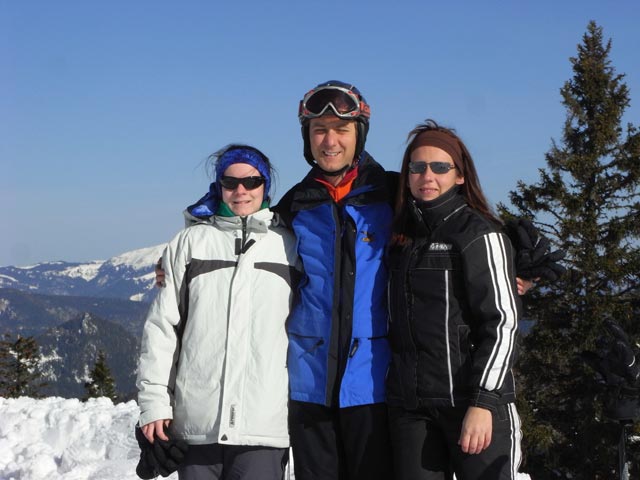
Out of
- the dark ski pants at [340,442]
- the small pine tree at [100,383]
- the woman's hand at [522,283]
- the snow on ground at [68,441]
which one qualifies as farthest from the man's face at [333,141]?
the small pine tree at [100,383]

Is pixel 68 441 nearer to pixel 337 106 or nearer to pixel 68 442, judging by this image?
pixel 68 442

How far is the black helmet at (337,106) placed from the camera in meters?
4.01

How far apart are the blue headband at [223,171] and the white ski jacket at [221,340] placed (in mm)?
158

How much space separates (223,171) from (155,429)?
1519 millimetres

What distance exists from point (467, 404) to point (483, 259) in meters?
0.72

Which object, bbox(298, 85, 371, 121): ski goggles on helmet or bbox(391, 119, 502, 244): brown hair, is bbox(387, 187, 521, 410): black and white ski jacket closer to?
bbox(391, 119, 502, 244): brown hair

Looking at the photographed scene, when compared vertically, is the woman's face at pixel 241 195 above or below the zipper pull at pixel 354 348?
above

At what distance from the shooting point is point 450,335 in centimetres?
341

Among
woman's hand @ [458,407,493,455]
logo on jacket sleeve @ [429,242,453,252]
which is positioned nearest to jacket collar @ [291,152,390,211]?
logo on jacket sleeve @ [429,242,453,252]

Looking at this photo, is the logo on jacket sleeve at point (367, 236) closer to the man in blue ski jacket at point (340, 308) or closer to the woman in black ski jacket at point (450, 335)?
the man in blue ski jacket at point (340, 308)

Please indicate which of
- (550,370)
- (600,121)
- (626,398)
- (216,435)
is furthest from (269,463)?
(600,121)

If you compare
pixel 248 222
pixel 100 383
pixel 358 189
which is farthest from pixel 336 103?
pixel 100 383

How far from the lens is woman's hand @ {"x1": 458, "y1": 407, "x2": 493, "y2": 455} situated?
128 inches

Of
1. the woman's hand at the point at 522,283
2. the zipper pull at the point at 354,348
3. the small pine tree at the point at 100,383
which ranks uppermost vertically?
the woman's hand at the point at 522,283
